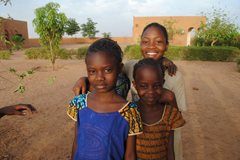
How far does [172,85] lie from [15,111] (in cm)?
133

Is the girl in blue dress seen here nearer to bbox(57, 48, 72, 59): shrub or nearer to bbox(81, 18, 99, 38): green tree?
bbox(57, 48, 72, 59): shrub

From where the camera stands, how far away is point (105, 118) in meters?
1.22

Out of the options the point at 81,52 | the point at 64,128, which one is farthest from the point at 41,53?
the point at 64,128

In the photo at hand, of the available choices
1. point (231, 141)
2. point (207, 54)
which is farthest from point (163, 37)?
point (207, 54)

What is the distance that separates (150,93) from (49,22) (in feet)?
33.7

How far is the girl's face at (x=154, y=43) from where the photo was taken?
161 centimetres

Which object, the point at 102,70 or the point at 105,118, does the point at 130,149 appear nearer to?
the point at 105,118

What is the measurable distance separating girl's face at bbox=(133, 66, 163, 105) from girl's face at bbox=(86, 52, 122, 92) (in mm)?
256

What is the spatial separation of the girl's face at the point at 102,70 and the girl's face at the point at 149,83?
0.84 ft

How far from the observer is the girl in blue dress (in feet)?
3.95

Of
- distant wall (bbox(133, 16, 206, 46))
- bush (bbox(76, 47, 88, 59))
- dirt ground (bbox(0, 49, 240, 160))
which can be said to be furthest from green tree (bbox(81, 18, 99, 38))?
dirt ground (bbox(0, 49, 240, 160))

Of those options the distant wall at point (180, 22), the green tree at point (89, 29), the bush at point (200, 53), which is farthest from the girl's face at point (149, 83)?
the green tree at point (89, 29)

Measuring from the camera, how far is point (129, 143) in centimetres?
126

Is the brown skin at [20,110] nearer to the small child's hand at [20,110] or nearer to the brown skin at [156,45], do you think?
the small child's hand at [20,110]
